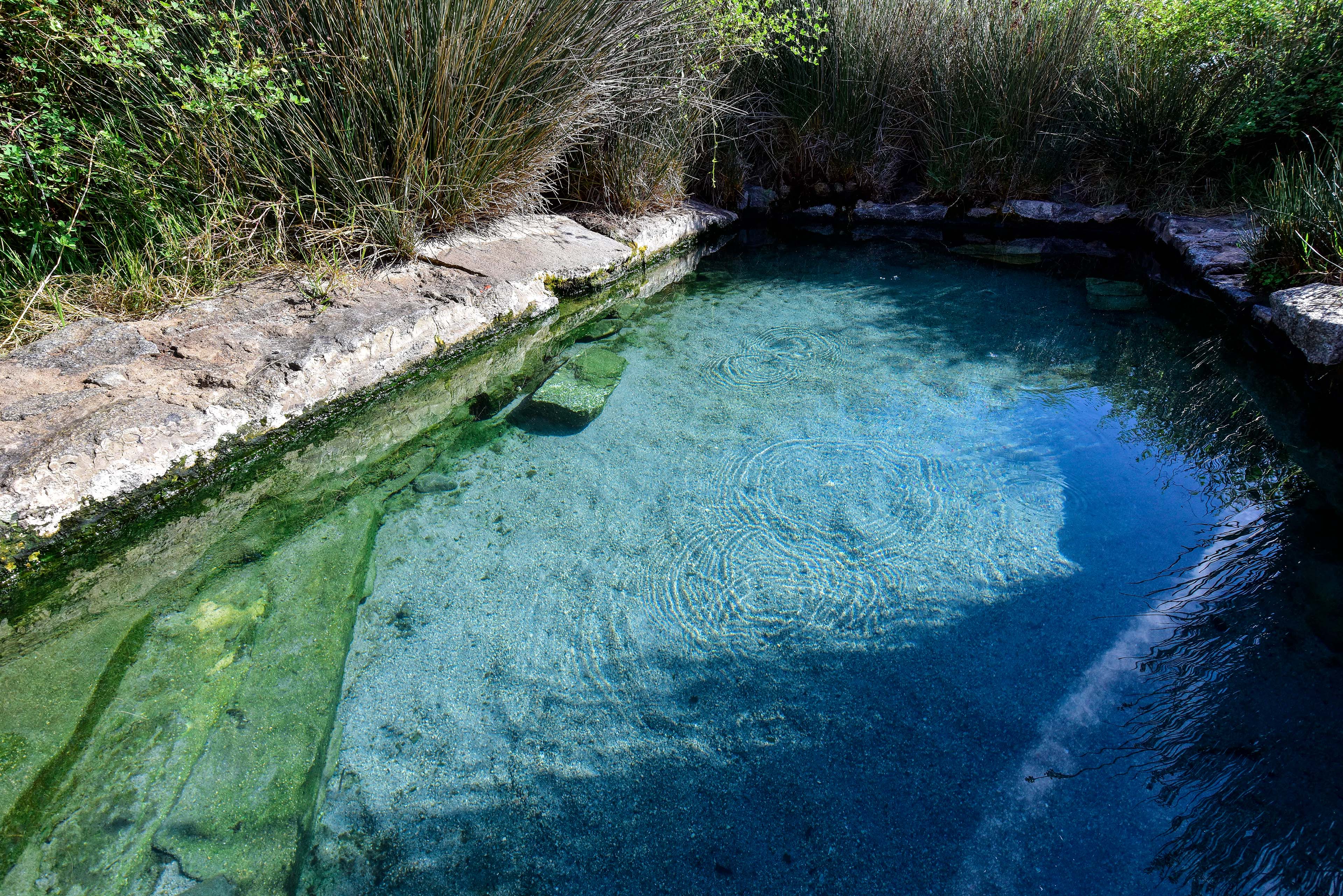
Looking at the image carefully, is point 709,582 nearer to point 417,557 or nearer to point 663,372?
point 417,557

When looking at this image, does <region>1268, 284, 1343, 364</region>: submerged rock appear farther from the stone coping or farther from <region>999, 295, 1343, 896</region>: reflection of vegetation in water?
the stone coping

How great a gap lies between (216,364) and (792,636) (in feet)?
7.33

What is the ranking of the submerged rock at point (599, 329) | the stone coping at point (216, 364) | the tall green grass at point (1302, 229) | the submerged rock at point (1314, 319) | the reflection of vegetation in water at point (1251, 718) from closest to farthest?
the reflection of vegetation in water at point (1251, 718)
the stone coping at point (216, 364)
the submerged rock at point (1314, 319)
the tall green grass at point (1302, 229)
the submerged rock at point (599, 329)

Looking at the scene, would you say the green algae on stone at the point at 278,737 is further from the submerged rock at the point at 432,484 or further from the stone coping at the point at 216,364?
the stone coping at the point at 216,364

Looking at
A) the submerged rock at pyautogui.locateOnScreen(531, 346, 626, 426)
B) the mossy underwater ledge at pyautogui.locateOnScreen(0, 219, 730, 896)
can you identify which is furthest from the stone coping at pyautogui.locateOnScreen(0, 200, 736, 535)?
the submerged rock at pyautogui.locateOnScreen(531, 346, 626, 426)

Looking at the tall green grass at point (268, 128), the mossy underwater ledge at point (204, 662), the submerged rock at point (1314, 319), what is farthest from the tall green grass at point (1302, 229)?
the mossy underwater ledge at point (204, 662)

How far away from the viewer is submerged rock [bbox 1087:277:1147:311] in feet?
12.8

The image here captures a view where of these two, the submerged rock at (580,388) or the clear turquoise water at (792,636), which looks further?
the submerged rock at (580,388)

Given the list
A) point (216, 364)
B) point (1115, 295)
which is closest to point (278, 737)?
point (216, 364)

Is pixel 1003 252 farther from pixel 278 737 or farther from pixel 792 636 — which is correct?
pixel 278 737

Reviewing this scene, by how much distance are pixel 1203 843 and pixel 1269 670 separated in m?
0.59

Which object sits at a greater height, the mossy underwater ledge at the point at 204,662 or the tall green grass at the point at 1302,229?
the tall green grass at the point at 1302,229

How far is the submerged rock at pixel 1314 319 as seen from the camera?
277 cm

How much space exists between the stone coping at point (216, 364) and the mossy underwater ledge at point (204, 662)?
11 centimetres
